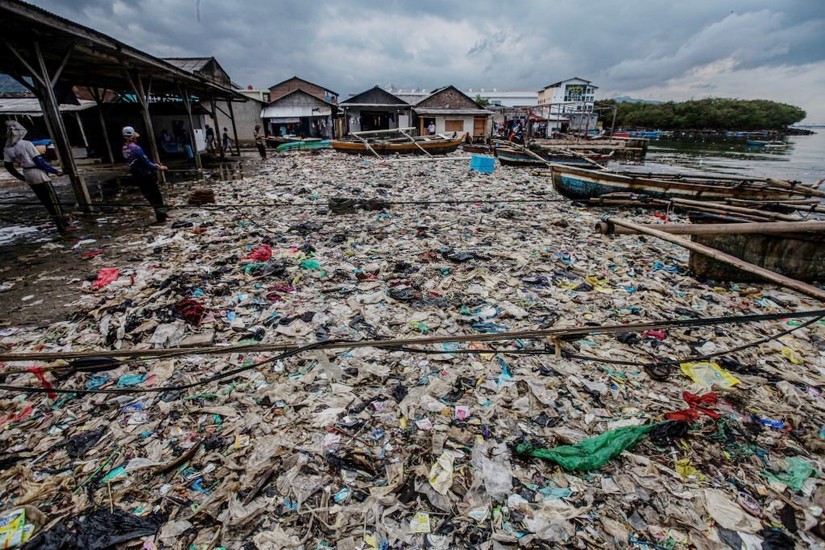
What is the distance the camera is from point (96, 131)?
19.5 m

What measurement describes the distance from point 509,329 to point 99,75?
1662 cm

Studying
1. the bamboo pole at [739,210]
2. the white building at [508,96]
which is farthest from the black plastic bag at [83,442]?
the white building at [508,96]

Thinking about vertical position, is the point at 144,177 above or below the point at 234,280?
above

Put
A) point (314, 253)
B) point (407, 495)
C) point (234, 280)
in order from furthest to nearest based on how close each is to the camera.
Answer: point (314, 253)
point (234, 280)
point (407, 495)

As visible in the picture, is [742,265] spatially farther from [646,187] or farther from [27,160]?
[27,160]

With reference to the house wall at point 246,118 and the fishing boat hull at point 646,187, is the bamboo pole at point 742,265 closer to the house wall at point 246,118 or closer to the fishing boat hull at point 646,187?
the fishing boat hull at point 646,187

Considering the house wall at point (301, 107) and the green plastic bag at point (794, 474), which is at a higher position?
the house wall at point (301, 107)

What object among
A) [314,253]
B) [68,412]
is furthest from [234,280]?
[68,412]

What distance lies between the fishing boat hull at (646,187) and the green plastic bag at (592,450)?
328 inches

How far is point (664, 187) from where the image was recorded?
9.08 m

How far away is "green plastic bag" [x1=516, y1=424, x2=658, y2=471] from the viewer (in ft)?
8.09

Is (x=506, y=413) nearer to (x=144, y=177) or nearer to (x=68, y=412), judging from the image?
(x=68, y=412)

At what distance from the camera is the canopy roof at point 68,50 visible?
240 inches

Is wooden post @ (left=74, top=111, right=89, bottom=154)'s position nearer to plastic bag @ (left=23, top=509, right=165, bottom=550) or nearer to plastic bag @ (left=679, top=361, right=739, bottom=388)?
plastic bag @ (left=23, top=509, right=165, bottom=550)
